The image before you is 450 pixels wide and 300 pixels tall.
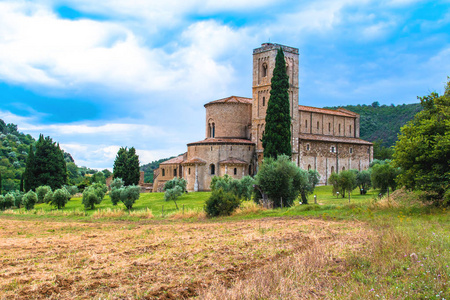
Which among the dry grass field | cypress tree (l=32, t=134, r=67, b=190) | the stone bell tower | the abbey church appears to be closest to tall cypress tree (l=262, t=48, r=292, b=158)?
the abbey church

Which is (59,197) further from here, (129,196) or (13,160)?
(13,160)

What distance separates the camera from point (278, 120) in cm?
4234

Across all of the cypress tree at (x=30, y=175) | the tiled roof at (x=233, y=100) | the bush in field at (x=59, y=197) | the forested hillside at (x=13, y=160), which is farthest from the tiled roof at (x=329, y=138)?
the forested hillside at (x=13, y=160)

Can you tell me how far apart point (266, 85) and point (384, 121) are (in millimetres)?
69784

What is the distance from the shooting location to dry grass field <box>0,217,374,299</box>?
7570mm

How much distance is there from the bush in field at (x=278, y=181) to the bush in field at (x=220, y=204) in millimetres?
3797

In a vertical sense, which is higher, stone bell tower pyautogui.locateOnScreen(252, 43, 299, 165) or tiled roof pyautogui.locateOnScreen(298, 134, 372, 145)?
stone bell tower pyautogui.locateOnScreen(252, 43, 299, 165)

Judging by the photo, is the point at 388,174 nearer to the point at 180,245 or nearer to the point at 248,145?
the point at 248,145

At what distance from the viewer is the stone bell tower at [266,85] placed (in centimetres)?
5062

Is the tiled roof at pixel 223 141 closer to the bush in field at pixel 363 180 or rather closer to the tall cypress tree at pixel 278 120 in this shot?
the tall cypress tree at pixel 278 120

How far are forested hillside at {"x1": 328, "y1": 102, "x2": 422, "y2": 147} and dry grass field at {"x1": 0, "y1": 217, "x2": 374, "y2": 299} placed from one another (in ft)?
291

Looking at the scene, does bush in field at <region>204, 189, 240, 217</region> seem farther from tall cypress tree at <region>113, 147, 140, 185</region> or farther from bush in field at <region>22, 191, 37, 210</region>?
tall cypress tree at <region>113, 147, 140, 185</region>

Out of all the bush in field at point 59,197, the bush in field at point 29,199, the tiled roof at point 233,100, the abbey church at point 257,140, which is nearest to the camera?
the bush in field at point 59,197

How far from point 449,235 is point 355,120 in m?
53.7
